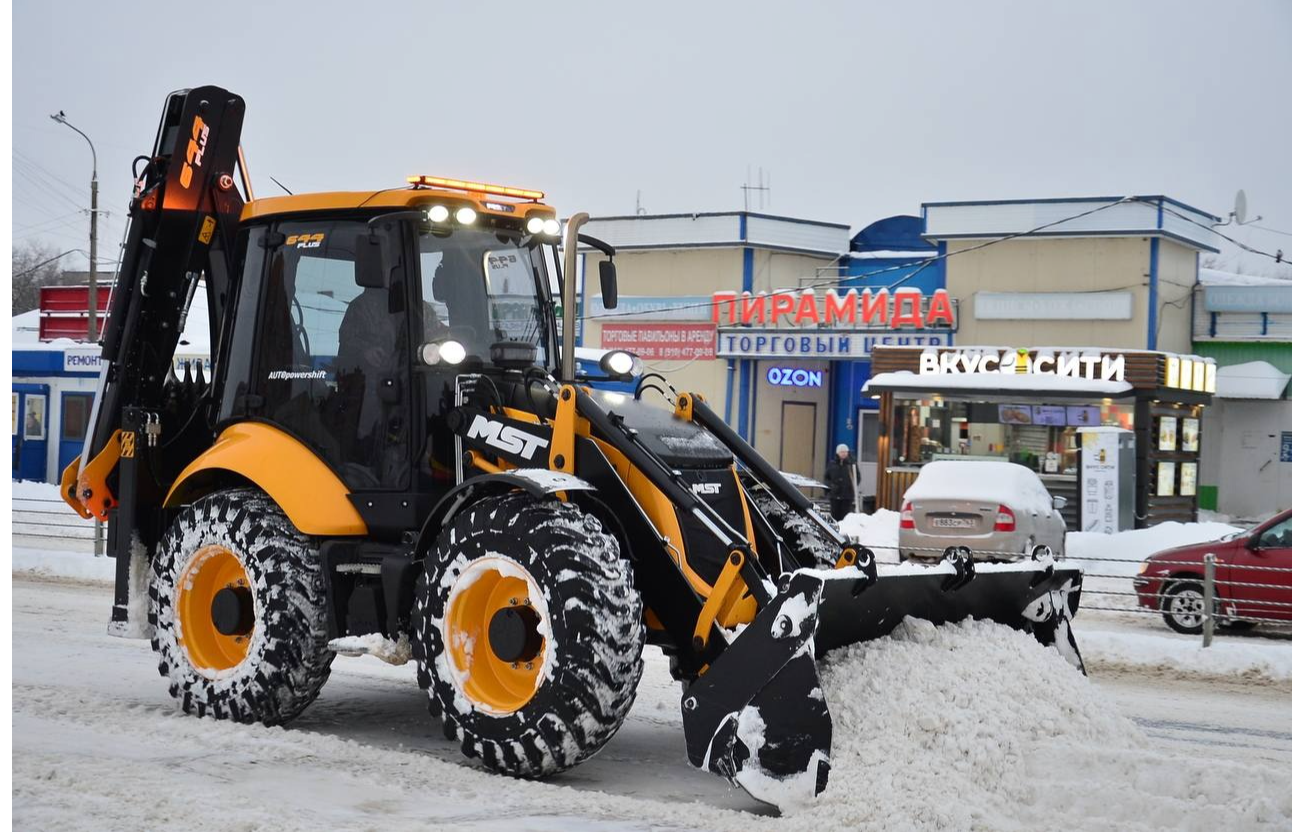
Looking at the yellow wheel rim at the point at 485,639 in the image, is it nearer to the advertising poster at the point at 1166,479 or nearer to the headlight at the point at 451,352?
the headlight at the point at 451,352

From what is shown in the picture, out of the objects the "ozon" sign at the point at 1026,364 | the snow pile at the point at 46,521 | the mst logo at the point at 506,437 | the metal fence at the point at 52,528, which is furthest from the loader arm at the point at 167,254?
the "ozon" sign at the point at 1026,364

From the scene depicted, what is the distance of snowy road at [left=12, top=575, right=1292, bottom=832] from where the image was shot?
5.88m

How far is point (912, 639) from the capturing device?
696 cm

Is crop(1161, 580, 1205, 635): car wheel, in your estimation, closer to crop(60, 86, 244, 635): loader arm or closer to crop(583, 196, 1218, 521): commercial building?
crop(60, 86, 244, 635): loader arm

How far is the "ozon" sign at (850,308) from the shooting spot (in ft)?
108

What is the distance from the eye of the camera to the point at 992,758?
20.1ft

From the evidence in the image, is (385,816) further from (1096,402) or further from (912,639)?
(1096,402)

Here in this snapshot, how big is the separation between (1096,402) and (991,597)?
61.9 feet

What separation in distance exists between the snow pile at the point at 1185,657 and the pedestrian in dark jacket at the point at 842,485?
11369 mm

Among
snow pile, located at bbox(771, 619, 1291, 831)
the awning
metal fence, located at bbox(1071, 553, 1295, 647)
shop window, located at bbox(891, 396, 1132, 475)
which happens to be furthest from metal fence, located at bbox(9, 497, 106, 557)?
the awning

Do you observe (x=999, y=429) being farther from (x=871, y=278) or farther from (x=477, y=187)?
(x=477, y=187)

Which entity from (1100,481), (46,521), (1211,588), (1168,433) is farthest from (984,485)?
(46,521)

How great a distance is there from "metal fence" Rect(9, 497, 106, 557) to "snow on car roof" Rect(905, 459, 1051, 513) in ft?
33.1

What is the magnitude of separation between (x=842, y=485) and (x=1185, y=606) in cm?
988
